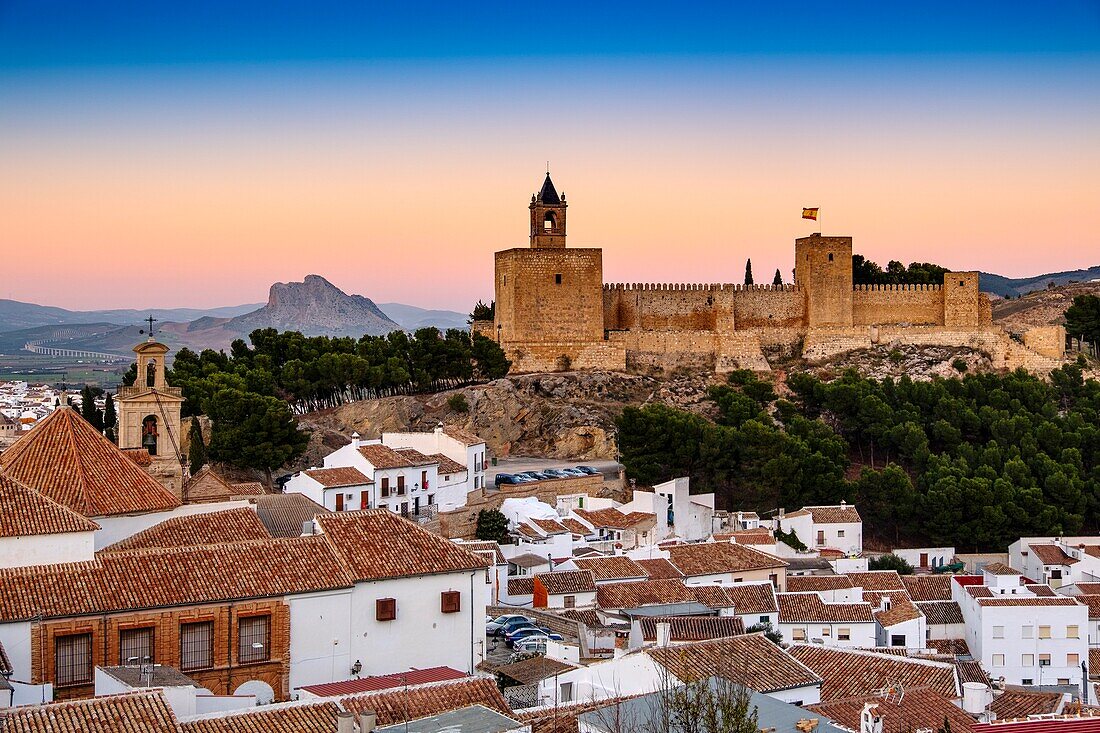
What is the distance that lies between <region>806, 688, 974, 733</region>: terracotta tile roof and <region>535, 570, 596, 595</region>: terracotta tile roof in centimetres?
961

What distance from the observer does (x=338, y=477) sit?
104 ft

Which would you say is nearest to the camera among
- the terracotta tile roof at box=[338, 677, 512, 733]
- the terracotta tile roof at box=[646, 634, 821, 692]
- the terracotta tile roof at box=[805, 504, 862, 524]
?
the terracotta tile roof at box=[338, 677, 512, 733]

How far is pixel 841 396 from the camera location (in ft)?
149

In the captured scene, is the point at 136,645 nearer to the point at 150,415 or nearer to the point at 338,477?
the point at 150,415

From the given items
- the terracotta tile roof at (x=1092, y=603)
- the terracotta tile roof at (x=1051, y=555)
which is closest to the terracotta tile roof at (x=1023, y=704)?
the terracotta tile roof at (x=1092, y=603)

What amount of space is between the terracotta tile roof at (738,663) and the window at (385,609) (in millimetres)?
3214

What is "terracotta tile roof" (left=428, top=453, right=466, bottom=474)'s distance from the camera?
34625mm

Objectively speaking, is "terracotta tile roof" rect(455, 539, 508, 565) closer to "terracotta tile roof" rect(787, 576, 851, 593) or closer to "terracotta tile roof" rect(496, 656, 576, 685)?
"terracotta tile roof" rect(787, 576, 851, 593)

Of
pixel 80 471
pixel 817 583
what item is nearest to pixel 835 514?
pixel 817 583

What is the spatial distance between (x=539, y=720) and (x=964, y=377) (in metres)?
39.6

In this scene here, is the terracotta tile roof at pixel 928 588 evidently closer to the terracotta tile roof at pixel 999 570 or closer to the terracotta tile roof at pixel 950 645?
the terracotta tile roof at pixel 999 570

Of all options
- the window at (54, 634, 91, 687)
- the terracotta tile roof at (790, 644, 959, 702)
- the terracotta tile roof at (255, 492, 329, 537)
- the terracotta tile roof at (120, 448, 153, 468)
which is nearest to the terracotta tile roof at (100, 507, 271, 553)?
the terracotta tile roof at (255, 492, 329, 537)

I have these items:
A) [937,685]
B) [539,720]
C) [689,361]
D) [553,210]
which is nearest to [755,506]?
[689,361]

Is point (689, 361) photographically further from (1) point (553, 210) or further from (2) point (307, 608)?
(2) point (307, 608)
